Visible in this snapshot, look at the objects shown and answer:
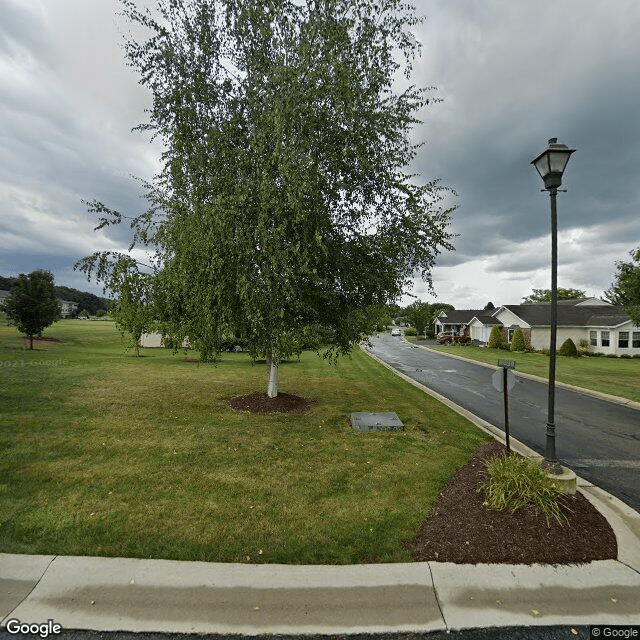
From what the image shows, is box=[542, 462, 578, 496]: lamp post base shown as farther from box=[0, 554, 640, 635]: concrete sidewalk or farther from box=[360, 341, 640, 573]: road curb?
box=[0, 554, 640, 635]: concrete sidewalk

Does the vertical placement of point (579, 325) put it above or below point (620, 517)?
above

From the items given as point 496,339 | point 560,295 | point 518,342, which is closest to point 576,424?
point 518,342

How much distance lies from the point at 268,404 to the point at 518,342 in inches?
1311

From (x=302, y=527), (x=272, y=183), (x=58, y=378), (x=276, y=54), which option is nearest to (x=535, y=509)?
(x=302, y=527)

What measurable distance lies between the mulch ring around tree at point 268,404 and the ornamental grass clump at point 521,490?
246 inches

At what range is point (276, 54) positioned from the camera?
920 cm

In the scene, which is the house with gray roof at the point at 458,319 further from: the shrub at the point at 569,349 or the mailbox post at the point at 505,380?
the mailbox post at the point at 505,380

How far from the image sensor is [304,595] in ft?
11.7

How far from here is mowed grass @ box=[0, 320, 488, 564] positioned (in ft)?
14.4

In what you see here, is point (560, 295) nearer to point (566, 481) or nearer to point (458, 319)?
point (458, 319)

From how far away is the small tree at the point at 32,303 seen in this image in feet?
78.1

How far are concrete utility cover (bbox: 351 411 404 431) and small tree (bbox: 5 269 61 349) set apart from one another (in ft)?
81.6

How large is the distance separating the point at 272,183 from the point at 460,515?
24.2ft

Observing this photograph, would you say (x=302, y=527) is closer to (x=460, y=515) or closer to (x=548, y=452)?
(x=460, y=515)
